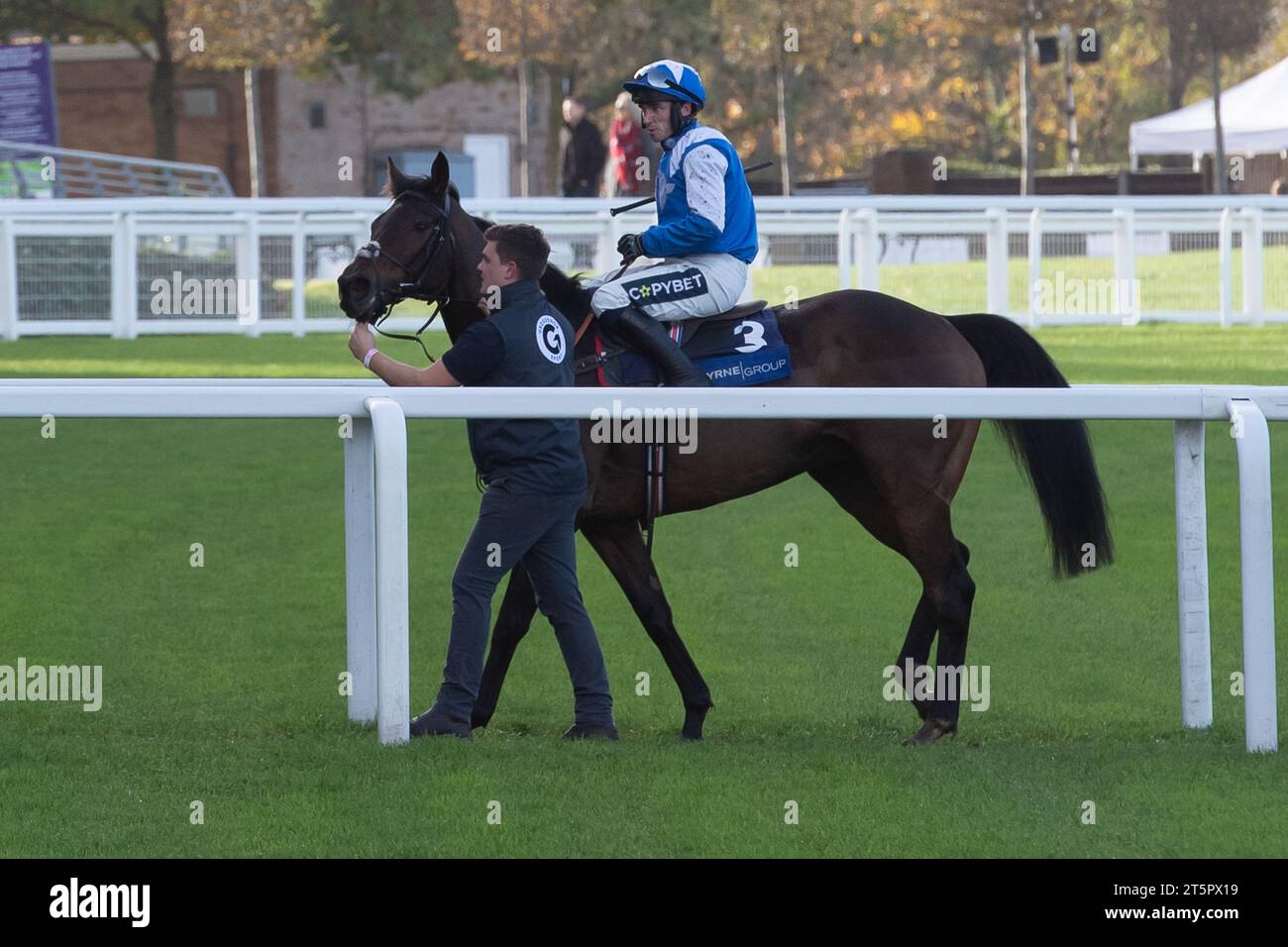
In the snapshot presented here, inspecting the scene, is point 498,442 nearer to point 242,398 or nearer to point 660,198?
point 242,398

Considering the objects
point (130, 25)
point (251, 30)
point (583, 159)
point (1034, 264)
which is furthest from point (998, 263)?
point (130, 25)

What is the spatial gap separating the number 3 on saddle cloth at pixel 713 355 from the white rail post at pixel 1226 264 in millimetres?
13376

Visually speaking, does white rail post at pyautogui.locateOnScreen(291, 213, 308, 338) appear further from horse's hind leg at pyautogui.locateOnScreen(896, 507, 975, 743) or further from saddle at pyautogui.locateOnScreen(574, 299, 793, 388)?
horse's hind leg at pyautogui.locateOnScreen(896, 507, 975, 743)

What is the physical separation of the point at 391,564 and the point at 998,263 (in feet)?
47.2

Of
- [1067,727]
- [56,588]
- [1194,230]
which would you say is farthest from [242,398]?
[1194,230]

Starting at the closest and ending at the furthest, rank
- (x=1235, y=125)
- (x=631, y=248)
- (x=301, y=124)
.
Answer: (x=631, y=248) < (x=1235, y=125) < (x=301, y=124)

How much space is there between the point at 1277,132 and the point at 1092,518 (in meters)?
28.4

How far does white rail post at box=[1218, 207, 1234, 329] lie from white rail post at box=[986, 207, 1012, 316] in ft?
6.36

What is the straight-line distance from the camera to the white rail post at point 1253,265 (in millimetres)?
19016

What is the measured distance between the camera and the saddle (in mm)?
6426

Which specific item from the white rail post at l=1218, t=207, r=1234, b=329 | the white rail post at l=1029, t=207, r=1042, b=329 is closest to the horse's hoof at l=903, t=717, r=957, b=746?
the white rail post at l=1029, t=207, r=1042, b=329

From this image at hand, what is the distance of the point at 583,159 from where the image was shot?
21.9m

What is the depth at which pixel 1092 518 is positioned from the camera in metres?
6.55

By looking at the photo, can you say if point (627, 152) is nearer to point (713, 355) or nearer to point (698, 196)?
point (698, 196)
